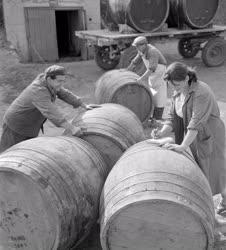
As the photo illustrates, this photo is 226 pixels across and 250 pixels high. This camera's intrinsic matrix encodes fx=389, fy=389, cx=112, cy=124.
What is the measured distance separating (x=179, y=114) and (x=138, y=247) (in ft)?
5.05

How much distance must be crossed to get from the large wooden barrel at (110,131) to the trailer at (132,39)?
20.0ft

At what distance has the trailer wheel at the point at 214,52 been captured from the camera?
12836 mm

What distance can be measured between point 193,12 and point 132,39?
Answer: 2.49 m

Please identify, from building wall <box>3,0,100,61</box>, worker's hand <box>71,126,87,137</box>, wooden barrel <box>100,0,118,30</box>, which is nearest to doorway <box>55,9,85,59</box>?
building wall <box>3,0,100,61</box>

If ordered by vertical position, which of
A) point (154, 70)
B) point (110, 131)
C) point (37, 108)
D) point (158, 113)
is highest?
point (37, 108)

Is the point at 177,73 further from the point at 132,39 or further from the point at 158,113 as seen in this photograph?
the point at 132,39

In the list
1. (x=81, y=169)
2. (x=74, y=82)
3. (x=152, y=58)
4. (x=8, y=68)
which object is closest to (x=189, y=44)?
(x=74, y=82)

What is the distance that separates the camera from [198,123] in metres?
3.69

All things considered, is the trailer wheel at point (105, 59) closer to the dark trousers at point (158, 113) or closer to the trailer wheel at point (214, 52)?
the trailer wheel at point (214, 52)

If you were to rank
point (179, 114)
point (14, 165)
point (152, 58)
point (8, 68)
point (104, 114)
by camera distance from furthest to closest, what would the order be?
point (8, 68)
point (152, 58)
point (104, 114)
point (179, 114)
point (14, 165)

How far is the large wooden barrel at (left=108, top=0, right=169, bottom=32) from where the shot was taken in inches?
449

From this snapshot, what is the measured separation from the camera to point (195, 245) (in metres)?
3.06

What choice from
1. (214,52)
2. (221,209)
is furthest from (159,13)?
(221,209)

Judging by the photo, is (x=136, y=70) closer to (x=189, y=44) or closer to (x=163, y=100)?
(x=163, y=100)
